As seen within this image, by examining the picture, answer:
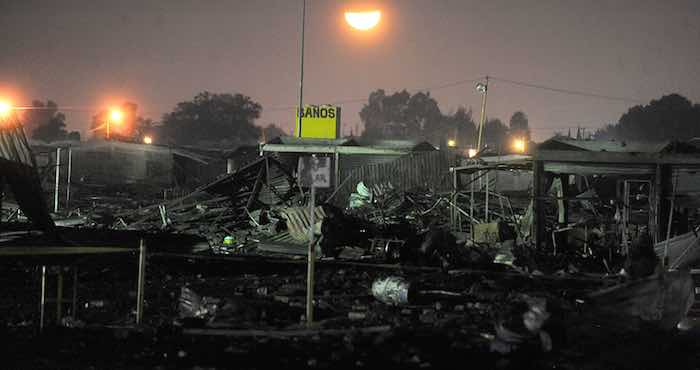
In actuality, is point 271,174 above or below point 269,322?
above

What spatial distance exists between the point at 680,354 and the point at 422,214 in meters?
14.6

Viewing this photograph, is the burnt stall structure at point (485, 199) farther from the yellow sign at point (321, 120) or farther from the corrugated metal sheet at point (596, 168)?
the yellow sign at point (321, 120)

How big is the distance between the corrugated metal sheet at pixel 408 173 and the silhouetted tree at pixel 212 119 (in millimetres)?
48513

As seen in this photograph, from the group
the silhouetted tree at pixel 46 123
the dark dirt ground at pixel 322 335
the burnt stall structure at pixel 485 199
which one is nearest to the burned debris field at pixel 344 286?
the dark dirt ground at pixel 322 335

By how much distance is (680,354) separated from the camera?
301 inches

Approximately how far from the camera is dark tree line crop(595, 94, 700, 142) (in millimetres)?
65812

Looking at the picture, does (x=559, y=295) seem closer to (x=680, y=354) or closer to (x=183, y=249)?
(x=680, y=354)

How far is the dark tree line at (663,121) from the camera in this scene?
6581 centimetres

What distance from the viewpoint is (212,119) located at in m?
75.1

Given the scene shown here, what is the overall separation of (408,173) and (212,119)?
167ft

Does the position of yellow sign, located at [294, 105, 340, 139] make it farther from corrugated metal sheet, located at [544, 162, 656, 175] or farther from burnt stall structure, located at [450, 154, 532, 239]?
corrugated metal sheet, located at [544, 162, 656, 175]

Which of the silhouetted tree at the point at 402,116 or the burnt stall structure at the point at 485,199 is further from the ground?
the silhouetted tree at the point at 402,116

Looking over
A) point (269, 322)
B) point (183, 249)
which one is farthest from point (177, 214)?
point (269, 322)

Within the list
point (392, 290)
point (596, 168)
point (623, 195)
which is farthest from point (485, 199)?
point (392, 290)
